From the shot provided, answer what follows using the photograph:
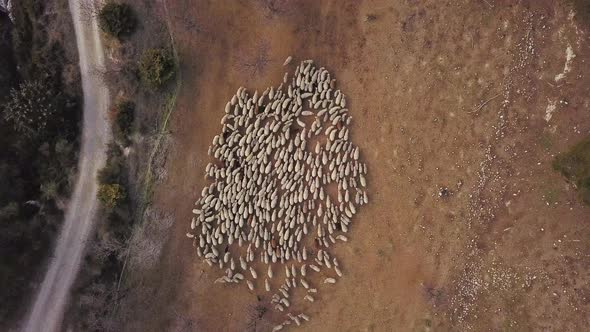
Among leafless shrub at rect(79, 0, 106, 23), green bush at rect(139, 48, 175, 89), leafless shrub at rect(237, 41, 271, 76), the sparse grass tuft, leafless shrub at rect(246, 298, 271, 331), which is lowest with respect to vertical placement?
leafless shrub at rect(246, 298, 271, 331)

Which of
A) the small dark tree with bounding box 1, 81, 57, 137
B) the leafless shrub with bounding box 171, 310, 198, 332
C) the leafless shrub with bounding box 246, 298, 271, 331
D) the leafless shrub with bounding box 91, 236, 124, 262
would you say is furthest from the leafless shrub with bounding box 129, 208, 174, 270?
the small dark tree with bounding box 1, 81, 57, 137

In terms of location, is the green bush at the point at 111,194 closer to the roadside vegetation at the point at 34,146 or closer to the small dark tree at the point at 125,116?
the roadside vegetation at the point at 34,146

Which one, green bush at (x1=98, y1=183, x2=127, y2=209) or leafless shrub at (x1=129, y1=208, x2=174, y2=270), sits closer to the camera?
green bush at (x1=98, y1=183, x2=127, y2=209)

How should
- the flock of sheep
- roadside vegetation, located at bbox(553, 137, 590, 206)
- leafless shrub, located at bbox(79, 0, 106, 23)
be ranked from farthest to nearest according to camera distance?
leafless shrub, located at bbox(79, 0, 106, 23) < the flock of sheep < roadside vegetation, located at bbox(553, 137, 590, 206)

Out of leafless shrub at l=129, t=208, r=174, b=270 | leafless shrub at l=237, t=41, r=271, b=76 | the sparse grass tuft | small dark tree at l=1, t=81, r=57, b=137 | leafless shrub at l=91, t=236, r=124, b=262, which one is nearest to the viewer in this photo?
the sparse grass tuft

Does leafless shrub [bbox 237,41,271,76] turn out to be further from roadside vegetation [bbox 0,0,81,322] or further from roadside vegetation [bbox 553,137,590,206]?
roadside vegetation [bbox 553,137,590,206]

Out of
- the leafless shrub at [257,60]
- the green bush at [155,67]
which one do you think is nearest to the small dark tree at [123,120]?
the green bush at [155,67]

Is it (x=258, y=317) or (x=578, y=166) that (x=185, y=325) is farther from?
(x=578, y=166)
